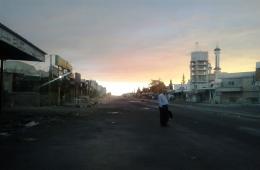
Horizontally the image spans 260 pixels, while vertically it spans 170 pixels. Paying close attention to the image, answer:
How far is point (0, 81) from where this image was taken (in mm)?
32250

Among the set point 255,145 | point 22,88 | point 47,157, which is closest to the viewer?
point 47,157

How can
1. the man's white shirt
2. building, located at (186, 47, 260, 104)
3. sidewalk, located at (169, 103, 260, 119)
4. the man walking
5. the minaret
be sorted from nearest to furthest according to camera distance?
the man walking
the man's white shirt
sidewalk, located at (169, 103, 260, 119)
building, located at (186, 47, 260, 104)
the minaret

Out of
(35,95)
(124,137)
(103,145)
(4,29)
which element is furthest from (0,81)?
(103,145)

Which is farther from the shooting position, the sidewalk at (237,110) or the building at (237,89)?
the building at (237,89)

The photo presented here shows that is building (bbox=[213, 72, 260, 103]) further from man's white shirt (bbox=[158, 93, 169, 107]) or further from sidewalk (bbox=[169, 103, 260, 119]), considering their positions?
man's white shirt (bbox=[158, 93, 169, 107])

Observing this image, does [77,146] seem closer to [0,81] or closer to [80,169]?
[80,169]

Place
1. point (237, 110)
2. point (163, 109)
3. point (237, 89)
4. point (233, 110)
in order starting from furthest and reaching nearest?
1. point (237, 89)
2. point (237, 110)
3. point (233, 110)
4. point (163, 109)

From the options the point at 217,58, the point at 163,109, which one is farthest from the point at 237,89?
the point at 163,109

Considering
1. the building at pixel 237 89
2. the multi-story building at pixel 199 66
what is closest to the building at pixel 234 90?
the building at pixel 237 89

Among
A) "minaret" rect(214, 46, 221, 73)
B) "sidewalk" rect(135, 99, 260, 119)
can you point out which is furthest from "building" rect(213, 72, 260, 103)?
"minaret" rect(214, 46, 221, 73)

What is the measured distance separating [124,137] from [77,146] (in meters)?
3.09

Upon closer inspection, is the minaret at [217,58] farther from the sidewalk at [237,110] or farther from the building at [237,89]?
the sidewalk at [237,110]

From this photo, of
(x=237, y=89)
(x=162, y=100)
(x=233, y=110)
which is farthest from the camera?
(x=237, y=89)

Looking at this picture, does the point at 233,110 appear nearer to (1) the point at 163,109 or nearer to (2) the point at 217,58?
(1) the point at 163,109
